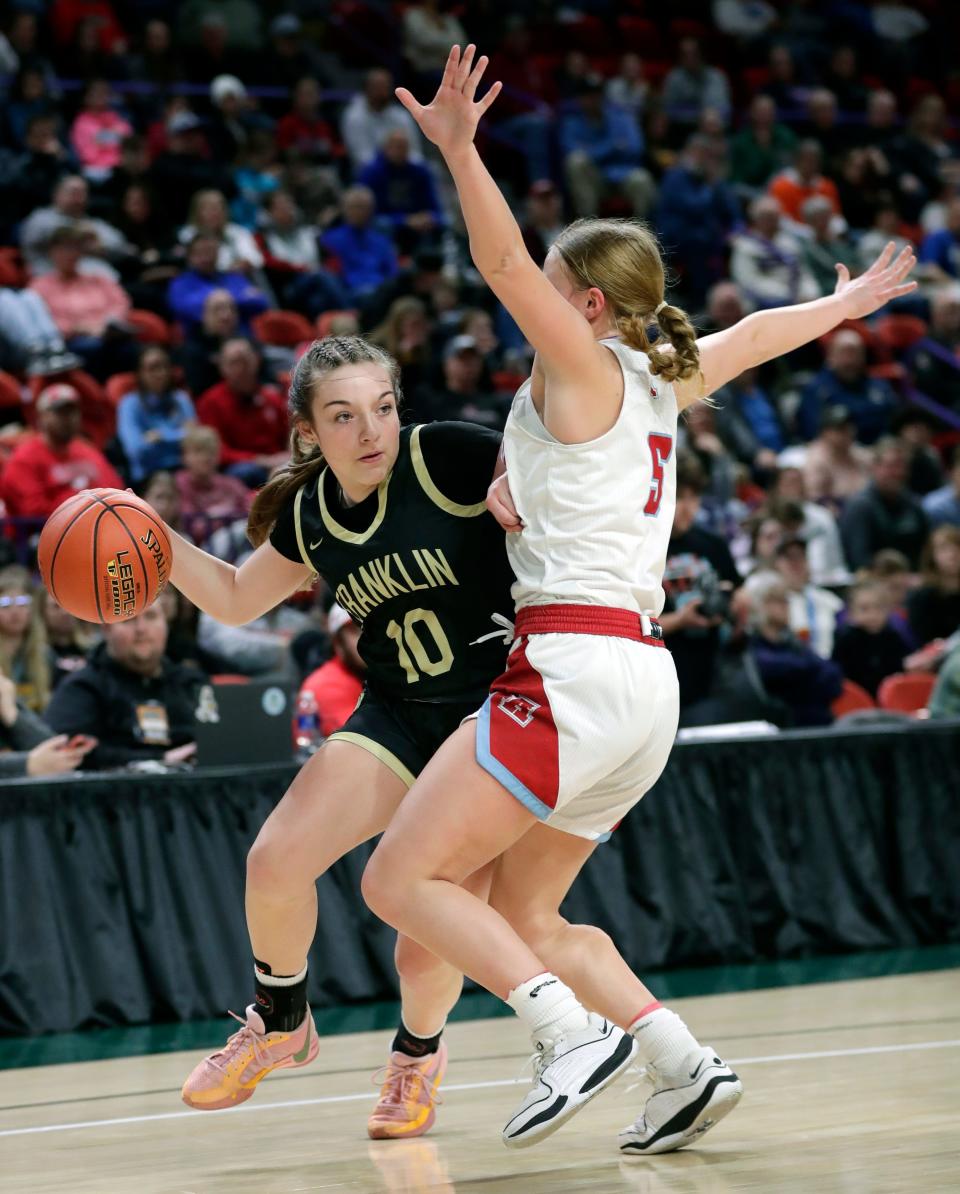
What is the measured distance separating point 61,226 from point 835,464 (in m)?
5.14

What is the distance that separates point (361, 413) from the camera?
3.86 meters

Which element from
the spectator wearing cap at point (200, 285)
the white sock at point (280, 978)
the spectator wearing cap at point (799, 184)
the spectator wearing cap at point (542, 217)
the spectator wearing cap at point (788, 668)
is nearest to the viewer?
the white sock at point (280, 978)

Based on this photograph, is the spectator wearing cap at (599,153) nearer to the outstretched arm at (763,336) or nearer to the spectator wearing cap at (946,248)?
the spectator wearing cap at (946,248)

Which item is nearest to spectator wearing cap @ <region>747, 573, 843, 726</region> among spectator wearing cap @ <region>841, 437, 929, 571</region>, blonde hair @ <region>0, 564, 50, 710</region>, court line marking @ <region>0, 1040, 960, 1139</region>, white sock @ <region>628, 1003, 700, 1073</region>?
spectator wearing cap @ <region>841, 437, 929, 571</region>

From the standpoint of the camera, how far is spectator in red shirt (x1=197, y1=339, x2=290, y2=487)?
10438mm

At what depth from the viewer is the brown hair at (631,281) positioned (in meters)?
3.60

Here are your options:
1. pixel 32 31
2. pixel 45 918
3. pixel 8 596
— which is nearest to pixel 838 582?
pixel 8 596

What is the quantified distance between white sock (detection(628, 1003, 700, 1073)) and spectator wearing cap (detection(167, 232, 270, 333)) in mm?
8166

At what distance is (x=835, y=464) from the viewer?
38.3ft

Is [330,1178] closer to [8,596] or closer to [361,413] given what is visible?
[361,413]

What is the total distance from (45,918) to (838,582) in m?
5.86

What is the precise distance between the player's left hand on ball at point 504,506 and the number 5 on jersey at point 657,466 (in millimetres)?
263

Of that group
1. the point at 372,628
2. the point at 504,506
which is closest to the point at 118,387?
the point at 372,628

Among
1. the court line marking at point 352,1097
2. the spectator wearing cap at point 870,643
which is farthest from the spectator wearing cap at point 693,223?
the court line marking at point 352,1097
